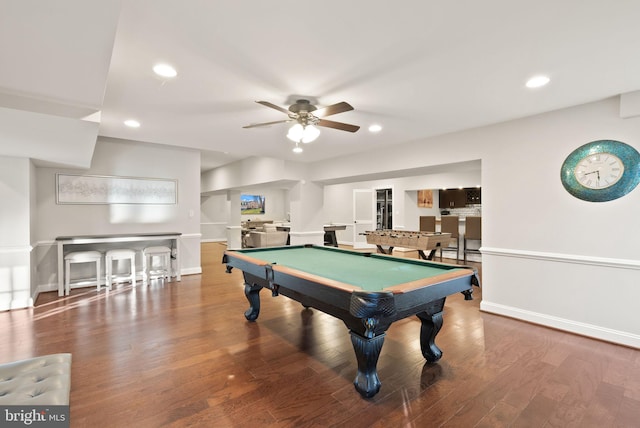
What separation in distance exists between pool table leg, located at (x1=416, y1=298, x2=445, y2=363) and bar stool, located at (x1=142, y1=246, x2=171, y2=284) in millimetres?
4354

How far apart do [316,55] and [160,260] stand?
4.91 metres

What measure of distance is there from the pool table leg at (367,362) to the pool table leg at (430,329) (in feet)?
2.10

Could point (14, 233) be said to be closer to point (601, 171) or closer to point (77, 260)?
point (77, 260)

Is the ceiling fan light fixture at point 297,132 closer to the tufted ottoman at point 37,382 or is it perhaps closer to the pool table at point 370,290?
the pool table at point 370,290

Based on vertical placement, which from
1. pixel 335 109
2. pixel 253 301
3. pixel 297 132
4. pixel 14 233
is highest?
pixel 335 109

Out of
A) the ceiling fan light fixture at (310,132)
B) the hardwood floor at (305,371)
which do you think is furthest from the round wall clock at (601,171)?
the ceiling fan light fixture at (310,132)

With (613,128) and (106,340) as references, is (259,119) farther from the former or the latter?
(613,128)

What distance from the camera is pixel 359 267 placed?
2.71 m

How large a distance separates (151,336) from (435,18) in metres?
3.54

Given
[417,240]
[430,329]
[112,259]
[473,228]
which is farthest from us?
[473,228]

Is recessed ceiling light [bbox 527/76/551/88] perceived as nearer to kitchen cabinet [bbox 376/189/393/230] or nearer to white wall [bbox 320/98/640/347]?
white wall [bbox 320/98/640/347]

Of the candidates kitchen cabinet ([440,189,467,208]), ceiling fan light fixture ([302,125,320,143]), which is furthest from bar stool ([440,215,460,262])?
ceiling fan light fixture ([302,125,320,143])

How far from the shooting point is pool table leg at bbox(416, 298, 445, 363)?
247cm

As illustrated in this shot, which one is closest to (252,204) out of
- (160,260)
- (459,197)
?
(160,260)
